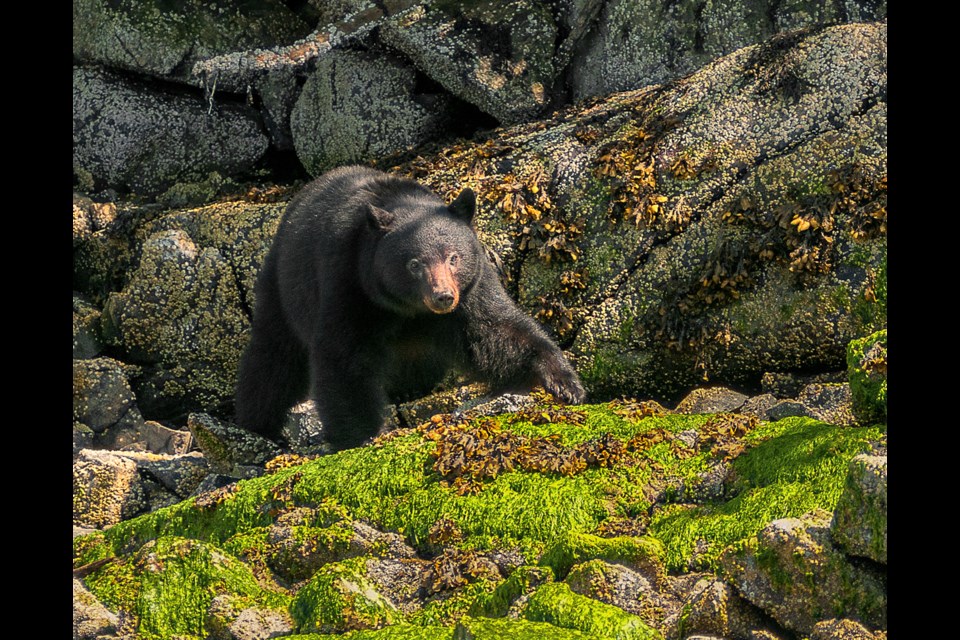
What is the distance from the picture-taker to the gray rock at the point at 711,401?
8805mm

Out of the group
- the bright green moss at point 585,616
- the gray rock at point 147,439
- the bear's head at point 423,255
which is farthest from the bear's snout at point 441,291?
the bright green moss at point 585,616

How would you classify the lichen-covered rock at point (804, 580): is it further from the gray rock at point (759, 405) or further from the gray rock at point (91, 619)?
the gray rock at point (759, 405)

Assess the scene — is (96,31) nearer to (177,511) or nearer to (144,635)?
(177,511)

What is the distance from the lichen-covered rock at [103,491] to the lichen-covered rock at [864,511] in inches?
191

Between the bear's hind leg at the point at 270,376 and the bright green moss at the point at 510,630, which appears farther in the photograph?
the bear's hind leg at the point at 270,376

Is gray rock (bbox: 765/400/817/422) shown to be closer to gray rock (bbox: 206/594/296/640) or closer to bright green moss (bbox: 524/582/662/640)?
bright green moss (bbox: 524/582/662/640)

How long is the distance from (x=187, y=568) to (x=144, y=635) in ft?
1.21

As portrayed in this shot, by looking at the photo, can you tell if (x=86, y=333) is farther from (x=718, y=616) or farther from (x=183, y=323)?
(x=718, y=616)

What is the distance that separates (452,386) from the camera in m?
10.0

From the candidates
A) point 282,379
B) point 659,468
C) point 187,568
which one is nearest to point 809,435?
point 659,468

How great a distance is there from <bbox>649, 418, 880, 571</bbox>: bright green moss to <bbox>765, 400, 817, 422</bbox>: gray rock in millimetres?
1165

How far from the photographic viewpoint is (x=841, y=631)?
4.79 metres

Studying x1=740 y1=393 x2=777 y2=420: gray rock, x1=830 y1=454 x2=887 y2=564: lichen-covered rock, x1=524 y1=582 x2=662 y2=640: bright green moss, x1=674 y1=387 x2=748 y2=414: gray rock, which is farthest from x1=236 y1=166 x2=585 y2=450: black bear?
x1=830 y1=454 x2=887 y2=564: lichen-covered rock

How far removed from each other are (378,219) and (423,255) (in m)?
0.44
